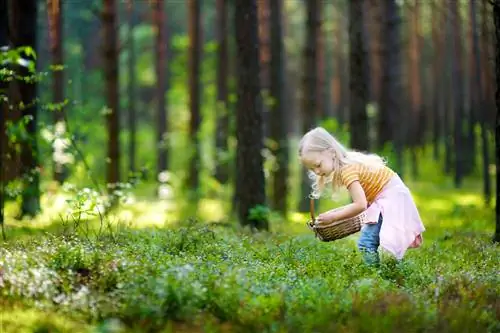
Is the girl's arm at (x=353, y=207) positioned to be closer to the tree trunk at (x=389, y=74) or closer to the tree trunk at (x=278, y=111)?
the tree trunk at (x=278, y=111)

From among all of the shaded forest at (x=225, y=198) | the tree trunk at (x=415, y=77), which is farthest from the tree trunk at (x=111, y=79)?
the tree trunk at (x=415, y=77)

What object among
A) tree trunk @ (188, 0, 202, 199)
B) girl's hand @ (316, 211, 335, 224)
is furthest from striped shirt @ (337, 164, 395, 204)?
tree trunk @ (188, 0, 202, 199)

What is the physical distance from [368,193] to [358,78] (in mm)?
8876

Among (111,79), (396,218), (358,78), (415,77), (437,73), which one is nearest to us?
(396,218)

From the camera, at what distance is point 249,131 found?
1348 centimetres

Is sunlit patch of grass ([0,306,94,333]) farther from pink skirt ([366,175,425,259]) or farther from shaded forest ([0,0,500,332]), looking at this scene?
pink skirt ([366,175,425,259])

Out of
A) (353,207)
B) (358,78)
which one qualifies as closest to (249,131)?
(358,78)

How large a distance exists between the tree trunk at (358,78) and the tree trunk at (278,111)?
2.77 metres

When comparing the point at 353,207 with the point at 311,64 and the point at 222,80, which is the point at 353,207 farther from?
the point at 222,80

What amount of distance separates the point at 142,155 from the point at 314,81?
2425cm

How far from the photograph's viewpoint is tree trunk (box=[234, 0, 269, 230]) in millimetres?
→ 13375

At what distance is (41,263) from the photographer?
6633 millimetres

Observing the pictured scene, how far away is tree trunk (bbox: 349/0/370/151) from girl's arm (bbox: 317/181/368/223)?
360 inches

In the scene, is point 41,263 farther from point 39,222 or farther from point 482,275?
point 39,222
